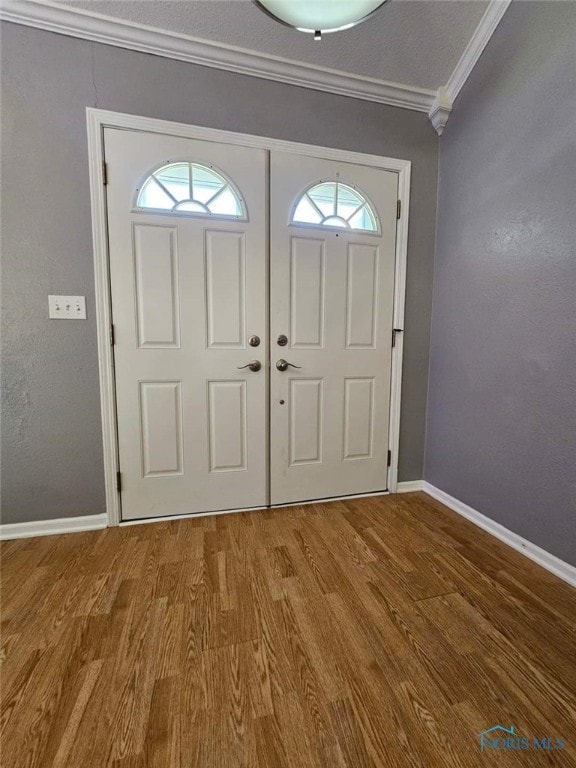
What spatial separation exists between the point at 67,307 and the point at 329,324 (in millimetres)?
1502

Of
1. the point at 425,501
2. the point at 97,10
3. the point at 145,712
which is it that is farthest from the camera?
the point at 425,501

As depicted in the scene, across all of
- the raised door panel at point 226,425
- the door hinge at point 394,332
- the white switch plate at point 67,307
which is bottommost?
the raised door panel at point 226,425

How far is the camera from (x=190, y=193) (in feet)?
6.19

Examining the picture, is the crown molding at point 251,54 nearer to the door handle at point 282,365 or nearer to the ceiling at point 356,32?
the ceiling at point 356,32

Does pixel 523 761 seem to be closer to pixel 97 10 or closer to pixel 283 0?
pixel 283 0

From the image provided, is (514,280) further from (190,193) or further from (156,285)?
(156,285)

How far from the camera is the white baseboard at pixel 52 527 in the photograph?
1.83 metres

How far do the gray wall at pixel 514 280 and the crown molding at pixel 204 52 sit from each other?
49 centimetres

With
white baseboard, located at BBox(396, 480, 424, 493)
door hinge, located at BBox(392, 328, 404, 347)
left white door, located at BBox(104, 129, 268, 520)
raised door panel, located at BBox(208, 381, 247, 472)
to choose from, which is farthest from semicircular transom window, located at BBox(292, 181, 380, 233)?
white baseboard, located at BBox(396, 480, 424, 493)

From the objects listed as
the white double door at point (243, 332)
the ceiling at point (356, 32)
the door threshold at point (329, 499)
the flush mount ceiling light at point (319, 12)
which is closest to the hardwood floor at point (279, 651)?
the door threshold at point (329, 499)

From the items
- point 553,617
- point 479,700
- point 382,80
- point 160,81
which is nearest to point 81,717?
point 479,700

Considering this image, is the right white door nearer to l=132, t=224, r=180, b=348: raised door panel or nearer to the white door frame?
the white door frame

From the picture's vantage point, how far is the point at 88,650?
3.85ft

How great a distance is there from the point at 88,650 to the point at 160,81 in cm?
263
